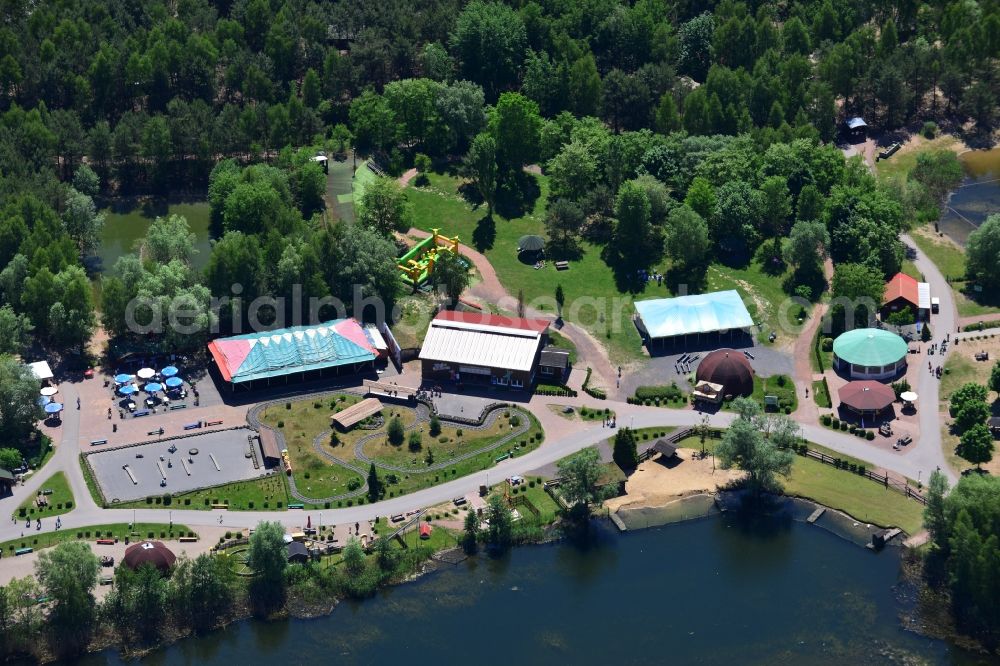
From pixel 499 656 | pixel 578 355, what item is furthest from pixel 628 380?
pixel 499 656

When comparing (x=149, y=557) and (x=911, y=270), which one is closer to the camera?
(x=149, y=557)

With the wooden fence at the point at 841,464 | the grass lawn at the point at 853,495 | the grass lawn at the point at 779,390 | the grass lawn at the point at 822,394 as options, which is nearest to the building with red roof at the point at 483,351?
the wooden fence at the point at 841,464

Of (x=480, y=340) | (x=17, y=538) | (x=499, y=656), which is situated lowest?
(x=499, y=656)

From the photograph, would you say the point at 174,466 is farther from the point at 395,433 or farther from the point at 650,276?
the point at 650,276

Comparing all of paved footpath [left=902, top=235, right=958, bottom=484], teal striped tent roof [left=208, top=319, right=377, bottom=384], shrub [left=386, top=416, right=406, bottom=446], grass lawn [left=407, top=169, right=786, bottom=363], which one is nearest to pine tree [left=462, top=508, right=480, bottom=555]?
shrub [left=386, top=416, right=406, bottom=446]

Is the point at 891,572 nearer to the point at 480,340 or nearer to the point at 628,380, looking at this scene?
the point at 628,380

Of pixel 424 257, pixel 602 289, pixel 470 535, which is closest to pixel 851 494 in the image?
pixel 470 535

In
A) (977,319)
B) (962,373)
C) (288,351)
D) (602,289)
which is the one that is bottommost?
(962,373)
